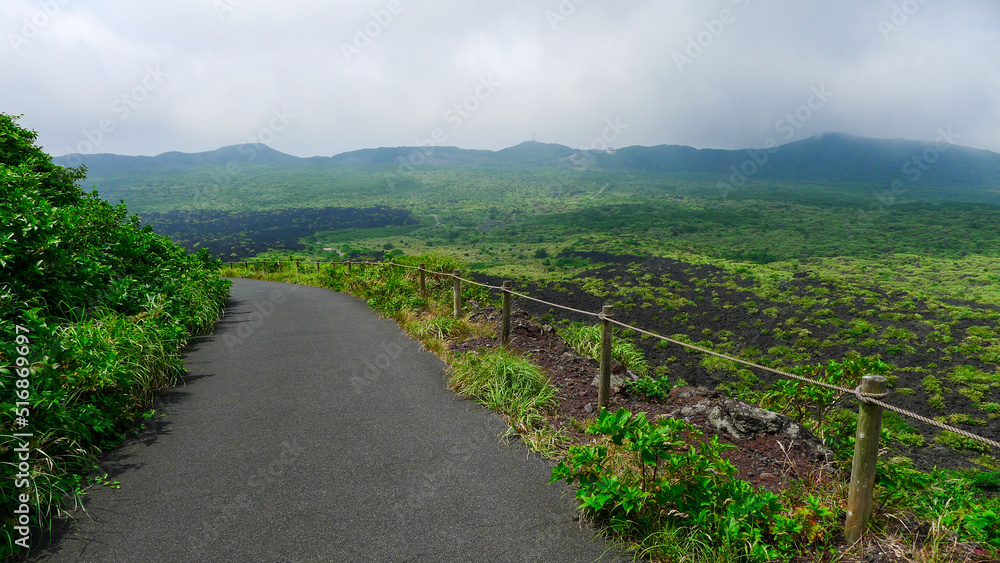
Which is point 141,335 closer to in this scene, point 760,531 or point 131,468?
point 131,468

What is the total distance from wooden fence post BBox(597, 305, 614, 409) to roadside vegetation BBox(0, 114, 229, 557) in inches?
184

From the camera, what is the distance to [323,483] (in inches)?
140

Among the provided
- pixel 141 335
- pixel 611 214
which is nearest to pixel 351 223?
pixel 611 214

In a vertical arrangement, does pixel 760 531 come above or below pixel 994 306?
above

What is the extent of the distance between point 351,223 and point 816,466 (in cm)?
14761

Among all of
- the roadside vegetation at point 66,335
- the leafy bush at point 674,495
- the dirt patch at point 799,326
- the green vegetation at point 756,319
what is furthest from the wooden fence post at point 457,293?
the dirt patch at point 799,326

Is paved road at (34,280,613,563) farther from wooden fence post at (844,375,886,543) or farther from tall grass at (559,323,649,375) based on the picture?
tall grass at (559,323,649,375)

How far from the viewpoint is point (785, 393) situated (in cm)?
439

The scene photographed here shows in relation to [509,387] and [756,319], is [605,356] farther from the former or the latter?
[756,319]

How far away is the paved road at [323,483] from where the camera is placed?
2828mm

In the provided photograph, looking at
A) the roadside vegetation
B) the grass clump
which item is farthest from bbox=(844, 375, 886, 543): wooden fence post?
the roadside vegetation

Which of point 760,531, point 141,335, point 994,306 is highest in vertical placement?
point 141,335

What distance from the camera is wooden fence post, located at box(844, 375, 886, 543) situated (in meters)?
2.43

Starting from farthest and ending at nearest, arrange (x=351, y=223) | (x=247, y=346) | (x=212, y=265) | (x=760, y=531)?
1. (x=351, y=223)
2. (x=212, y=265)
3. (x=247, y=346)
4. (x=760, y=531)
